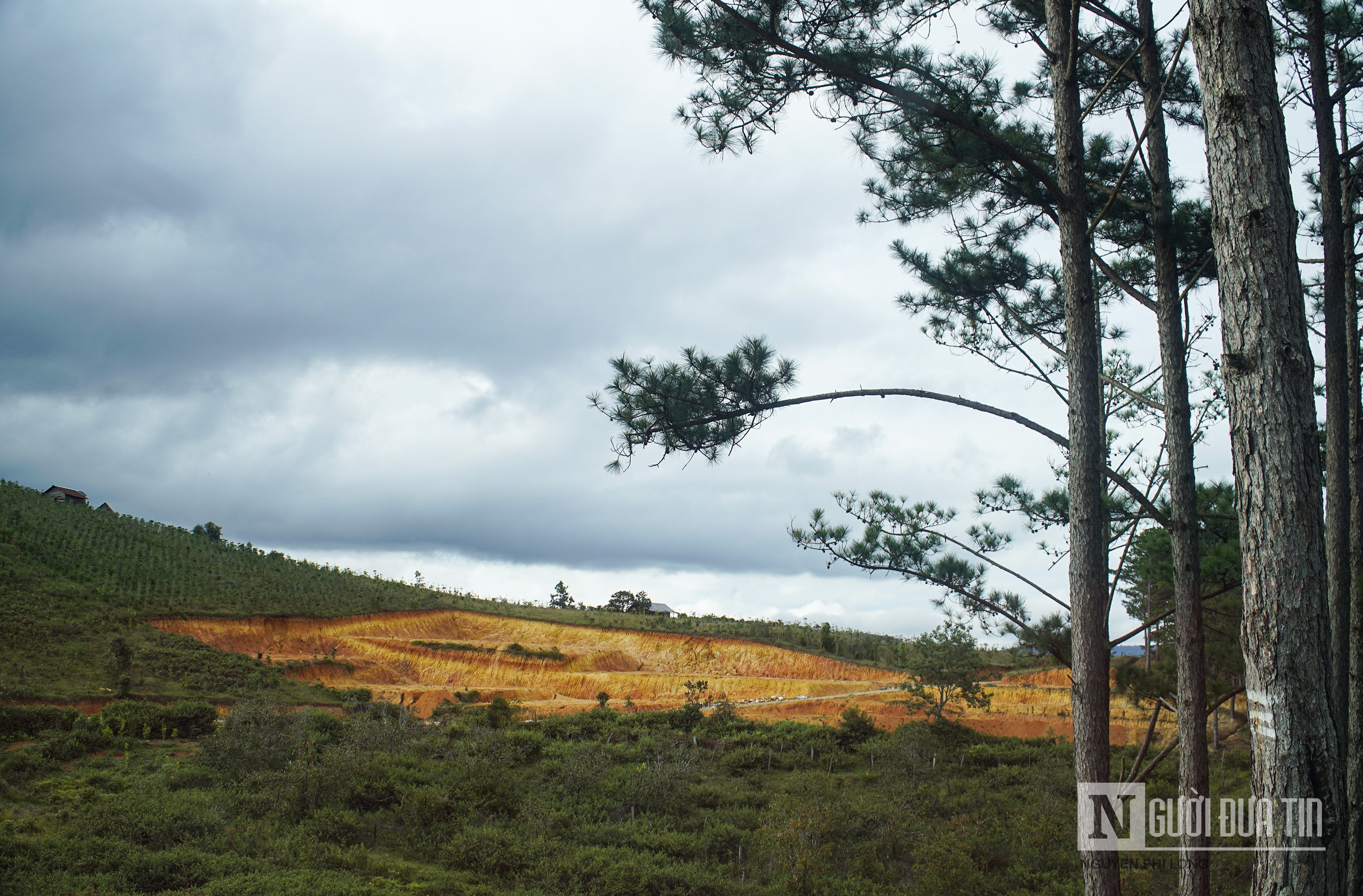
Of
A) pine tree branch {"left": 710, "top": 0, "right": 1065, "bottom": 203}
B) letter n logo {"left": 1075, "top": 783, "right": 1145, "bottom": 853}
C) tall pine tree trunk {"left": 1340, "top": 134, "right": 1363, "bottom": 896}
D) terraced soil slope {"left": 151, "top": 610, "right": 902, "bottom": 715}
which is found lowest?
terraced soil slope {"left": 151, "top": 610, "right": 902, "bottom": 715}

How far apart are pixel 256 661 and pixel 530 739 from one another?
50.4 feet

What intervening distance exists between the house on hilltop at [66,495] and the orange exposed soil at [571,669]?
116 feet

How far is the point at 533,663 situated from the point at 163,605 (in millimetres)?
15021

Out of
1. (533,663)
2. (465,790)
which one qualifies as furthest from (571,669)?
(465,790)

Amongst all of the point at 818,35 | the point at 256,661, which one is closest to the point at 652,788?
the point at 818,35

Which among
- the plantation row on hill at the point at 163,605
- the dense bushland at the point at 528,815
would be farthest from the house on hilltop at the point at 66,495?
the dense bushland at the point at 528,815

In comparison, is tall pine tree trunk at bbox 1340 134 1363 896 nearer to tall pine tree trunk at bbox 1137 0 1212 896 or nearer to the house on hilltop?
tall pine tree trunk at bbox 1137 0 1212 896

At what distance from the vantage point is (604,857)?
32.2 ft

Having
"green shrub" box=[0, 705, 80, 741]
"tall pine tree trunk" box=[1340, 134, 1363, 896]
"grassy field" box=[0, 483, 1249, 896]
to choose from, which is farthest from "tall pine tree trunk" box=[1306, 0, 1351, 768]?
"green shrub" box=[0, 705, 80, 741]

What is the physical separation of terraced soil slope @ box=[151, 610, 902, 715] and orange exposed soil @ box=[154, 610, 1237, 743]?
2.2 inches

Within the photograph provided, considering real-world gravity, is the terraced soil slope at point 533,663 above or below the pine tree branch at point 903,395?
below

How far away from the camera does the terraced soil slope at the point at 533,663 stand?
1172 inches

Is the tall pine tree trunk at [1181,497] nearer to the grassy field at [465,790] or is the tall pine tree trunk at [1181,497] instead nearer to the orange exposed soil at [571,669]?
the grassy field at [465,790]

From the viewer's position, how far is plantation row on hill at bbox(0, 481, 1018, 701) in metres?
23.2
